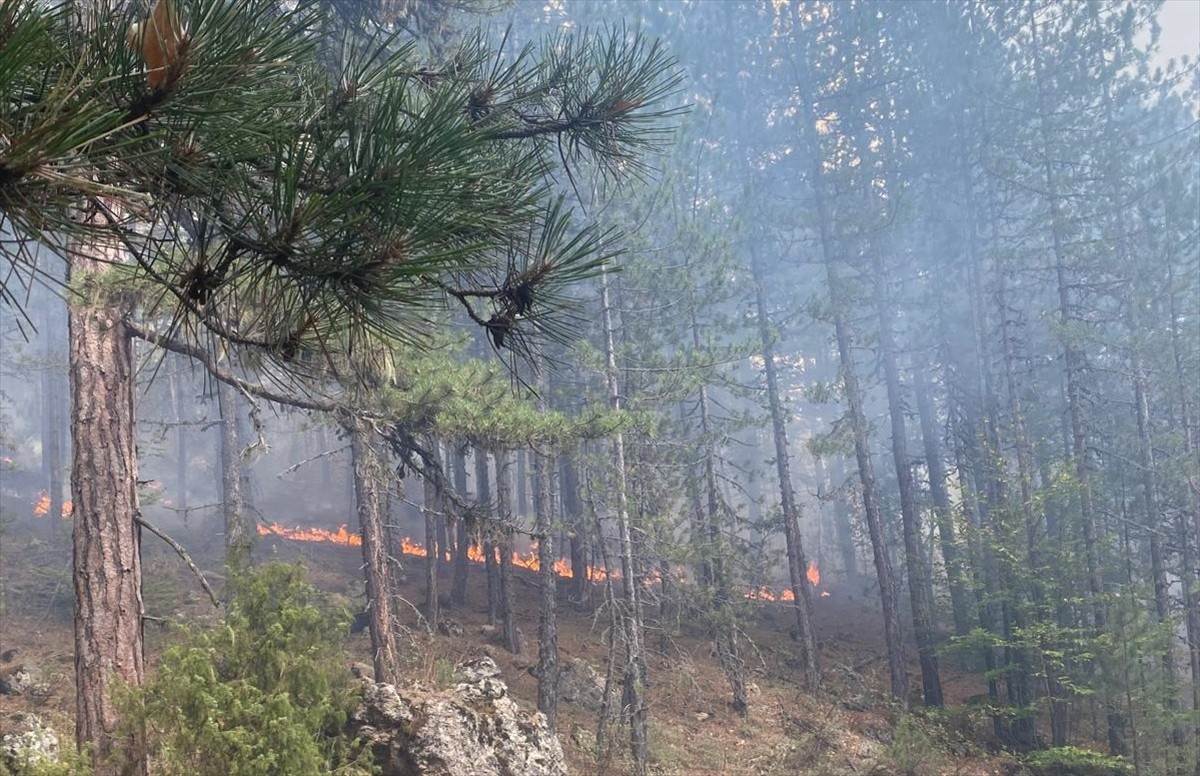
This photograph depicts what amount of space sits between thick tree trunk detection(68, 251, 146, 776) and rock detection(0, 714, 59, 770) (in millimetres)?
343

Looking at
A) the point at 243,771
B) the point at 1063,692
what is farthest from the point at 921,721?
the point at 243,771

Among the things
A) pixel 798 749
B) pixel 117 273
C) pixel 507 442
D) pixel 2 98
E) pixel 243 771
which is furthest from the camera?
pixel 798 749

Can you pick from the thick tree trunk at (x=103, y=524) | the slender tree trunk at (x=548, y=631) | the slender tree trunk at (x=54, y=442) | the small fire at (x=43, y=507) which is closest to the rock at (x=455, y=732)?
the thick tree trunk at (x=103, y=524)

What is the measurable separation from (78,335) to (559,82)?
446cm

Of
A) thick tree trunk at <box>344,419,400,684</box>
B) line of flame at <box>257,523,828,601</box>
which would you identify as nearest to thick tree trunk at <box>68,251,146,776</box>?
thick tree trunk at <box>344,419,400,684</box>

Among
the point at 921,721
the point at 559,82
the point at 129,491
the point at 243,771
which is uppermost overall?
the point at 559,82

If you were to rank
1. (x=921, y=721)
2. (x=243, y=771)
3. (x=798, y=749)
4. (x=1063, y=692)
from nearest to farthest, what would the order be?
(x=243, y=771) → (x=798, y=749) → (x=1063, y=692) → (x=921, y=721)

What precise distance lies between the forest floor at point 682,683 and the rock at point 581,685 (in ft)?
0.72

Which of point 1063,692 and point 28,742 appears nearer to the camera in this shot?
point 28,742

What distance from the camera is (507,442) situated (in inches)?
317

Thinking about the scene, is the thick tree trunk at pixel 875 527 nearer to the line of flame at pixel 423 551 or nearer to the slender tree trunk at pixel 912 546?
the slender tree trunk at pixel 912 546

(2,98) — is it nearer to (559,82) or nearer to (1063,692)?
(559,82)

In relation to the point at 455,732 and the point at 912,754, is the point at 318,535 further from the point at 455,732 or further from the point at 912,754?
the point at 455,732

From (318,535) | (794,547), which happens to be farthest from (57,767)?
(318,535)
